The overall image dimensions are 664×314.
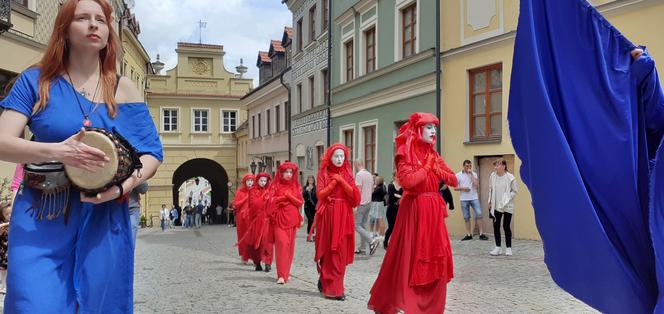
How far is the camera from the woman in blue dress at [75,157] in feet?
8.80

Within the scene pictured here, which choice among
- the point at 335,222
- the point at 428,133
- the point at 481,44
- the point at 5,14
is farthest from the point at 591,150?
the point at 5,14

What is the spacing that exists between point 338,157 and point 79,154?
625 centimetres

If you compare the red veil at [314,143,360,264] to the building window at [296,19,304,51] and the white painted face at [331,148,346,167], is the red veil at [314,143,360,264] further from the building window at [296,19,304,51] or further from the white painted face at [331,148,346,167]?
the building window at [296,19,304,51]

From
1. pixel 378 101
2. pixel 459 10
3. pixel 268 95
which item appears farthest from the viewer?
pixel 268 95

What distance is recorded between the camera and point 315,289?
30.2ft

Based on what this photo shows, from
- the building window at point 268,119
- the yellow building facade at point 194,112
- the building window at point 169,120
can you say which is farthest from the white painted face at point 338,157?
the building window at point 169,120

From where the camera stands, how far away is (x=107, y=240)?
287 cm

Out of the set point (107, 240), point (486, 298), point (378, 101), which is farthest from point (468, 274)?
point (378, 101)

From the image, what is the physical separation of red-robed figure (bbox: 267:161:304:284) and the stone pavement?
1.14 feet

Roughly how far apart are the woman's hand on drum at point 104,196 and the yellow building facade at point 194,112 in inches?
1888

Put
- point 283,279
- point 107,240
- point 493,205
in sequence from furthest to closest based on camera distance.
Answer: point 493,205
point 283,279
point 107,240

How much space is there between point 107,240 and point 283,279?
284 inches

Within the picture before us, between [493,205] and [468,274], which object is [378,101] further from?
[468,274]

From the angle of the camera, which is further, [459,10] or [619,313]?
[459,10]
